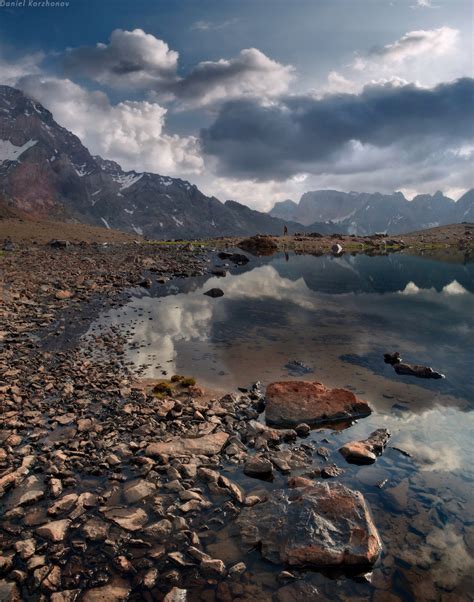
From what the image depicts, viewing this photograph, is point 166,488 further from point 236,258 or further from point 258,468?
point 236,258

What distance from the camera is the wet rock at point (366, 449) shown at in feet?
45.1

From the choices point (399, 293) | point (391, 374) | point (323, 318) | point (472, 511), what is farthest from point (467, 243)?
point (472, 511)

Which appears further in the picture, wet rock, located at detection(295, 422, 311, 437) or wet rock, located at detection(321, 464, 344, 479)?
wet rock, located at detection(295, 422, 311, 437)

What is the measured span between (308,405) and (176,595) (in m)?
9.85

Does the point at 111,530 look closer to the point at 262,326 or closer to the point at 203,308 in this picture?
the point at 262,326

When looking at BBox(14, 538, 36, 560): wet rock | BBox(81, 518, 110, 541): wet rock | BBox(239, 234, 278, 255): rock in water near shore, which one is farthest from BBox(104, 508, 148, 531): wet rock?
BBox(239, 234, 278, 255): rock in water near shore

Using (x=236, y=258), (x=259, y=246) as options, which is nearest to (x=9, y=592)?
(x=236, y=258)

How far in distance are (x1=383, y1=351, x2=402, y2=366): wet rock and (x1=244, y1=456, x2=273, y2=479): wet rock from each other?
1414cm

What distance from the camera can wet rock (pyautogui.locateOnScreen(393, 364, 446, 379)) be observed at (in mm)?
22141

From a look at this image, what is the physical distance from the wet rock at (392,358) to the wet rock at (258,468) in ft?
46.4

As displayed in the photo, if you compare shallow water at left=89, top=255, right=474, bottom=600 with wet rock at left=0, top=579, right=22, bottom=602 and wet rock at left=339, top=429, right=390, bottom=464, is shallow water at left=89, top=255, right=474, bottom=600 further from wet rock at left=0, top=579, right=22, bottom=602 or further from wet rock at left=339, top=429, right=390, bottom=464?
wet rock at left=0, top=579, right=22, bottom=602

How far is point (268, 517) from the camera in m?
10.7

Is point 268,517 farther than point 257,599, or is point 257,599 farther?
point 268,517

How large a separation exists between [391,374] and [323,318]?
540 inches
